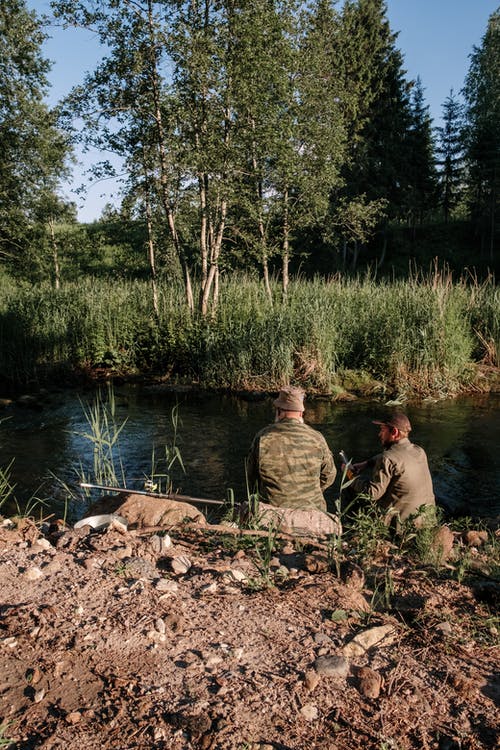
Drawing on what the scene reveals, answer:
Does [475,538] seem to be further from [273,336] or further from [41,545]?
[273,336]

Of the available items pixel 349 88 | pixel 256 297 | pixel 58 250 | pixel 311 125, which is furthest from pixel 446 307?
pixel 349 88

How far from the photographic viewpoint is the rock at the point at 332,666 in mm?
2980

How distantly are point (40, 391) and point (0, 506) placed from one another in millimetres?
7601

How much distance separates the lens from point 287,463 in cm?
556

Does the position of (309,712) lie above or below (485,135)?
below

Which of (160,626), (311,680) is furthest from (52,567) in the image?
(311,680)

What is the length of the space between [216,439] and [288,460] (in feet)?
16.2

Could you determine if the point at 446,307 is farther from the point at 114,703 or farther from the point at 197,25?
the point at 114,703

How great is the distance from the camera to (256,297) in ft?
52.0

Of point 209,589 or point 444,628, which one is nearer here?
point 444,628

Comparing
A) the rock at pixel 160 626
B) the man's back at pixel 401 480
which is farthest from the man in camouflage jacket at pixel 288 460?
the rock at pixel 160 626

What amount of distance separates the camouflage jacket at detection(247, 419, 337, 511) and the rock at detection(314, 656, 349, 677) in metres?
2.53

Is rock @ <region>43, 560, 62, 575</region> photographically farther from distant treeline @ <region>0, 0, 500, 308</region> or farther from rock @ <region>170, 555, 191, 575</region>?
distant treeline @ <region>0, 0, 500, 308</region>

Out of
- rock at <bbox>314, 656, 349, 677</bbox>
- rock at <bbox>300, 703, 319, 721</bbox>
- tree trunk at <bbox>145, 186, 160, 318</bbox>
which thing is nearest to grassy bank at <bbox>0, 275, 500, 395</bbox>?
tree trunk at <bbox>145, 186, 160, 318</bbox>
